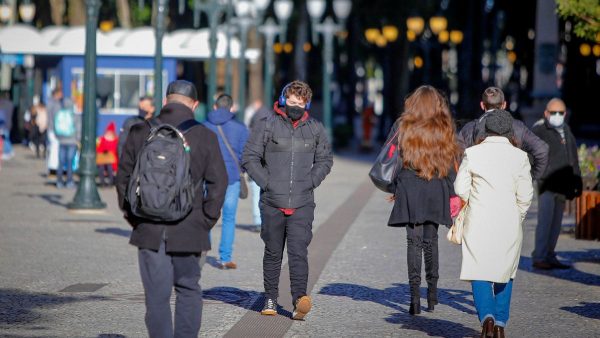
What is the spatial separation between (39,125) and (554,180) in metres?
23.1

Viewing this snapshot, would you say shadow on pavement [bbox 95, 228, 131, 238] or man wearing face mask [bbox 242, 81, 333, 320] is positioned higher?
man wearing face mask [bbox 242, 81, 333, 320]

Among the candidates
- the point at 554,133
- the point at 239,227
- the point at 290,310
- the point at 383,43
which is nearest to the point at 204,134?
the point at 290,310

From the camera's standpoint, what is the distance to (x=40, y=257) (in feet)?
44.9

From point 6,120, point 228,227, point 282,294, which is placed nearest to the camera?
point 282,294

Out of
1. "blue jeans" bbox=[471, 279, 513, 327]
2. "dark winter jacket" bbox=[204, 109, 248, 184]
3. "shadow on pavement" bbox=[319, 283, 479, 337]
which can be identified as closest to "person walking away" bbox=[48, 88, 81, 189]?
"dark winter jacket" bbox=[204, 109, 248, 184]

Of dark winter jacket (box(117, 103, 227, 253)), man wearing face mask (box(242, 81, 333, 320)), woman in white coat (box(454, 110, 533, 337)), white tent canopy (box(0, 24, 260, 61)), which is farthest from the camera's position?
white tent canopy (box(0, 24, 260, 61))

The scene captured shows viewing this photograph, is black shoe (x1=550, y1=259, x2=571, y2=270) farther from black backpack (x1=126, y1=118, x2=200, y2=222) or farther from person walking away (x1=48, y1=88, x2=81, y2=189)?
person walking away (x1=48, y1=88, x2=81, y2=189)

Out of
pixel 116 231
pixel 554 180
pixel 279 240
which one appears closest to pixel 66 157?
pixel 116 231

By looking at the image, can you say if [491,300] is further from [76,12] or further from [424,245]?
[76,12]

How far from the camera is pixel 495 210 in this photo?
886 cm

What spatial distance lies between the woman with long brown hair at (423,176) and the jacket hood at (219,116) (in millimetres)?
3563

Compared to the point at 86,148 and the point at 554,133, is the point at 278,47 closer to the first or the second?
the point at 86,148

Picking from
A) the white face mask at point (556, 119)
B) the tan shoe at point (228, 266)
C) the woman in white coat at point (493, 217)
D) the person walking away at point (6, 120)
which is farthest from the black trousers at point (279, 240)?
the person walking away at point (6, 120)

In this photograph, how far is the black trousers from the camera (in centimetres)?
1001
